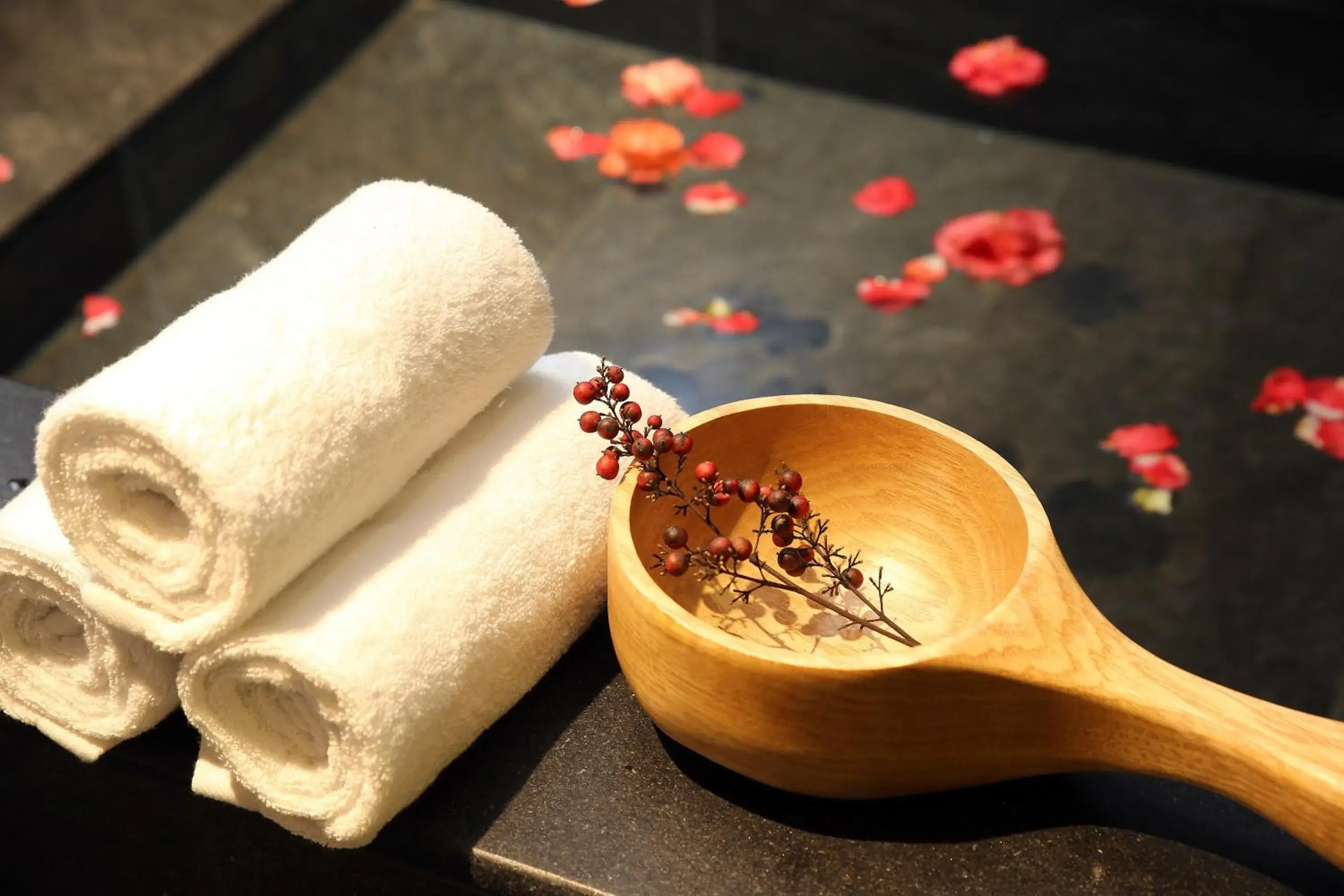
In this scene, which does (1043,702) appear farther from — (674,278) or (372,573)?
(674,278)

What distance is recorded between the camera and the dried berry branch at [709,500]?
0.68 m

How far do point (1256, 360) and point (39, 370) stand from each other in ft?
4.41

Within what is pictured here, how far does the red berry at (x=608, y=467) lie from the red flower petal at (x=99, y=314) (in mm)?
1102

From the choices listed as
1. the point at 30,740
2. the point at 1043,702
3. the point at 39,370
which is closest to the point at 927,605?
the point at 1043,702

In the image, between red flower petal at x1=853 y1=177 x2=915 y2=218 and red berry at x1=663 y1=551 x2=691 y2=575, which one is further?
red flower petal at x1=853 y1=177 x2=915 y2=218

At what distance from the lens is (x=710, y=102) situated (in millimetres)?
1912

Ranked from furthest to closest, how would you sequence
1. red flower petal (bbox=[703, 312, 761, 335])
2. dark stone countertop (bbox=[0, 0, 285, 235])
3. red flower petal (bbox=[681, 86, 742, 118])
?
red flower petal (bbox=[681, 86, 742, 118]) < dark stone countertop (bbox=[0, 0, 285, 235]) < red flower petal (bbox=[703, 312, 761, 335])

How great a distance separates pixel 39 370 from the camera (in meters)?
1.55

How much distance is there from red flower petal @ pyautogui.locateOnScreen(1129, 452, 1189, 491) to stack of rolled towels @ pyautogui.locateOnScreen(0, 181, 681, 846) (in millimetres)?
804

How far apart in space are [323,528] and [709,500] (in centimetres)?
19

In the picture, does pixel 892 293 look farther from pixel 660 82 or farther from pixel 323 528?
pixel 323 528

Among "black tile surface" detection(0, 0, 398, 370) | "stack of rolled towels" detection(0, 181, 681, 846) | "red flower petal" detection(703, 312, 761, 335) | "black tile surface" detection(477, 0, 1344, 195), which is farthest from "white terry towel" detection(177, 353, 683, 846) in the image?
"black tile surface" detection(477, 0, 1344, 195)

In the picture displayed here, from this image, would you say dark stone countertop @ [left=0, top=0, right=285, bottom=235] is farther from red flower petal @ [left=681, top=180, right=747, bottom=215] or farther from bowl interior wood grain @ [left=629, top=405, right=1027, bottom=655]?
bowl interior wood grain @ [left=629, top=405, right=1027, bottom=655]

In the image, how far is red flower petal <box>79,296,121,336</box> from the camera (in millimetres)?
1608
